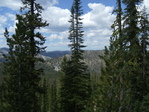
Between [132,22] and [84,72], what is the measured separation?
344 inches

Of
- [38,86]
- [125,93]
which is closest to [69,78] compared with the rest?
[38,86]

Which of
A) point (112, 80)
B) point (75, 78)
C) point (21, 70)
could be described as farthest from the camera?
point (75, 78)

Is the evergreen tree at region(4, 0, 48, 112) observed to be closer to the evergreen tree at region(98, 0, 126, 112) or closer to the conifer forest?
the conifer forest

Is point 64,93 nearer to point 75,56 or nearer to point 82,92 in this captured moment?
point 82,92

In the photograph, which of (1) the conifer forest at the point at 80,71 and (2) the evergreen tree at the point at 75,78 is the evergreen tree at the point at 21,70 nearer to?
(1) the conifer forest at the point at 80,71

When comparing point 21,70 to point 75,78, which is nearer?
point 21,70

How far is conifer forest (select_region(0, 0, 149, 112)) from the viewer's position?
7.61m

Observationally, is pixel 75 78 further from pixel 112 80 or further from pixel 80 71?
→ pixel 112 80

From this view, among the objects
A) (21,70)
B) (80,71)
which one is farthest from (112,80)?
(80,71)

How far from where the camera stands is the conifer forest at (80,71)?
7605 mm

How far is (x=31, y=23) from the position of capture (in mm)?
12414

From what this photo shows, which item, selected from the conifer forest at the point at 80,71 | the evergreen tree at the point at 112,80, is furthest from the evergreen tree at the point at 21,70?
the evergreen tree at the point at 112,80

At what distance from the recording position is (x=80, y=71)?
20219 mm

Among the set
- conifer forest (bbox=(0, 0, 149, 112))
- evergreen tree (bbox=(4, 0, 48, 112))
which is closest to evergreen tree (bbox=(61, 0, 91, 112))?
conifer forest (bbox=(0, 0, 149, 112))
